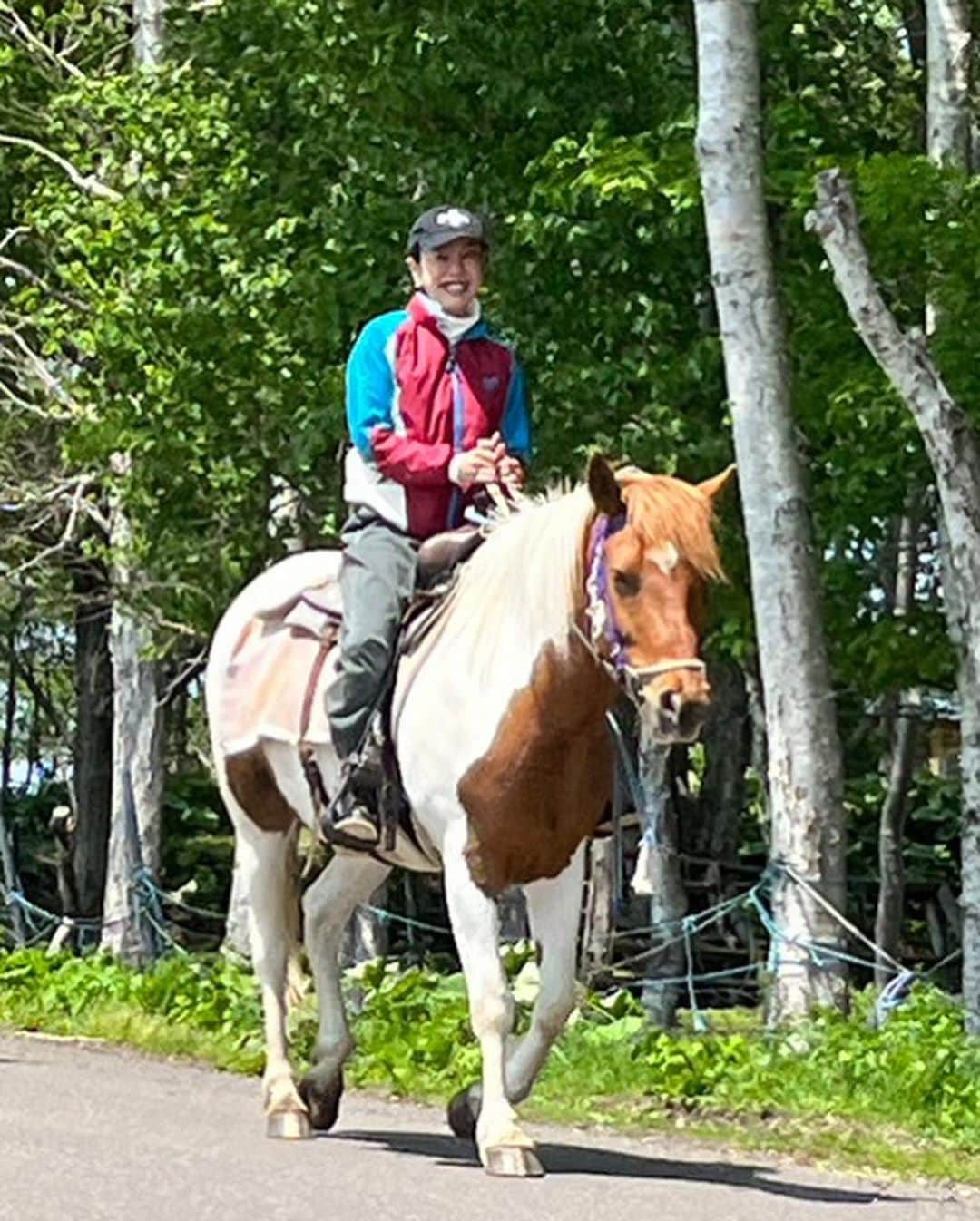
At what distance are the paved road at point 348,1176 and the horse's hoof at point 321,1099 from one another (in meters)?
0.08

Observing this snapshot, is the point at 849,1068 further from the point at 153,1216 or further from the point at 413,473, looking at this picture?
the point at 153,1216

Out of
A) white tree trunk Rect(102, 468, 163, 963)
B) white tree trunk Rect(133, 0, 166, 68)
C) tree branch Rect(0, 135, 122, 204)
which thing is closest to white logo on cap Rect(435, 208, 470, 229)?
tree branch Rect(0, 135, 122, 204)

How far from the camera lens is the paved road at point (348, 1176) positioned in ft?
29.0

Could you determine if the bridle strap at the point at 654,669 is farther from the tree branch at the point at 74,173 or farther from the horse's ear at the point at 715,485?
the tree branch at the point at 74,173

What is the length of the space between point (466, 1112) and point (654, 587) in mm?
2491

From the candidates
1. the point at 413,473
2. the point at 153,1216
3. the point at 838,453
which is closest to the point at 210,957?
the point at 838,453

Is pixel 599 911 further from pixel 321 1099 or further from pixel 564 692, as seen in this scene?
pixel 564 692

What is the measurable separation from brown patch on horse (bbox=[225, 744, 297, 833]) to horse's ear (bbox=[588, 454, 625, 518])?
8.60ft

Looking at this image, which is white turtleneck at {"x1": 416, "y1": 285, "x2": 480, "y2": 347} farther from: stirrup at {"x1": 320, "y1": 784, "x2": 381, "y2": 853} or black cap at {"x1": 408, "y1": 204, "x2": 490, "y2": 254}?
stirrup at {"x1": 320, "y1": 784, "x2": 381, "y2": 853}

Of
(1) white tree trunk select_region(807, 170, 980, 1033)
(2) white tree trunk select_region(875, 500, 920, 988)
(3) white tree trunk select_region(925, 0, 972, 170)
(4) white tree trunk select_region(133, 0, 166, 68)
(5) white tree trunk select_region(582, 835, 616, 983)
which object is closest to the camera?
(1) white tree trunk select_region(807, 170, 980, 1033)

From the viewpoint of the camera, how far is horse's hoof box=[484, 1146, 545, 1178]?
9.72 m

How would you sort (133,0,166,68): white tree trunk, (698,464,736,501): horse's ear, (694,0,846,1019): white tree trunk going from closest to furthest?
(698,464,736,501): horse's ear < (694,0,846,1019): white tree trunk < (133,0,166,68): white tree trunk

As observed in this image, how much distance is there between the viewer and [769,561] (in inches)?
671

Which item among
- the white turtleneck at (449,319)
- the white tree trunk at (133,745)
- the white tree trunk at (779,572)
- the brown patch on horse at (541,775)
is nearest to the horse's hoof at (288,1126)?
the brown patch on horse at (541,775)
